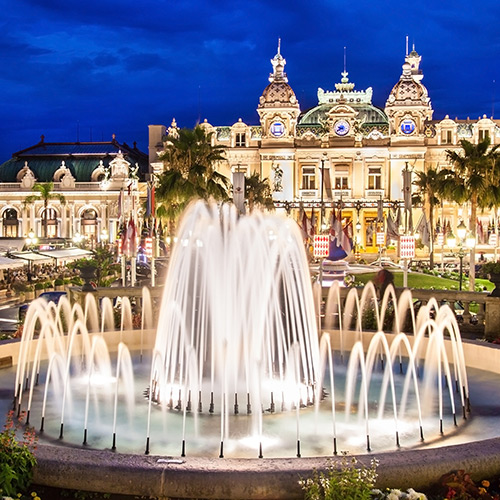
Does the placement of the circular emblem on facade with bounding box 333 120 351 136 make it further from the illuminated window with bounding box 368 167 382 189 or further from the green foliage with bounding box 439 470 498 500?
the green foliage with bounding box 439 470 498 500

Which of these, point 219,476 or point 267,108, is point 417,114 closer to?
point 267,108

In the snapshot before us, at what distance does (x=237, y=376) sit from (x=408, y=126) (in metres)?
79.1

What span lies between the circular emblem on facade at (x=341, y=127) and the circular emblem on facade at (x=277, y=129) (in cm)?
661

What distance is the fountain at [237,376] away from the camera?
10875 mm

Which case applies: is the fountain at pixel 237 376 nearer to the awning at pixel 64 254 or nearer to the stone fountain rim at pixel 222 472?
the stone fountain rim at pixel 222 472

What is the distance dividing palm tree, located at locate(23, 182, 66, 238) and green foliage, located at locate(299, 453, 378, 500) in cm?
8784

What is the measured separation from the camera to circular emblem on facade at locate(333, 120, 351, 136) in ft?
291

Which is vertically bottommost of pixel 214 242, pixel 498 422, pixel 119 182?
pixel 498 422

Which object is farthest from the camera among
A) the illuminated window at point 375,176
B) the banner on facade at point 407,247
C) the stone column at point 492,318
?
the illuminated window at point 375,176

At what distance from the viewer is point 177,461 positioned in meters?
7.81

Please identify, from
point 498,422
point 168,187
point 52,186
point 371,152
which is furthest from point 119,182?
point 498,422

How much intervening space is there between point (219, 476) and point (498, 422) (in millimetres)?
6219

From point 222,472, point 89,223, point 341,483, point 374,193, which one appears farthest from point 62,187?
point 341,483

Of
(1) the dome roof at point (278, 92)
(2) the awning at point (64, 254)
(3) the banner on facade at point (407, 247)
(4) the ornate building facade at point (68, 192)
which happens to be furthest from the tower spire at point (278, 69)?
(3) the banner on facade at point (407, 247)
